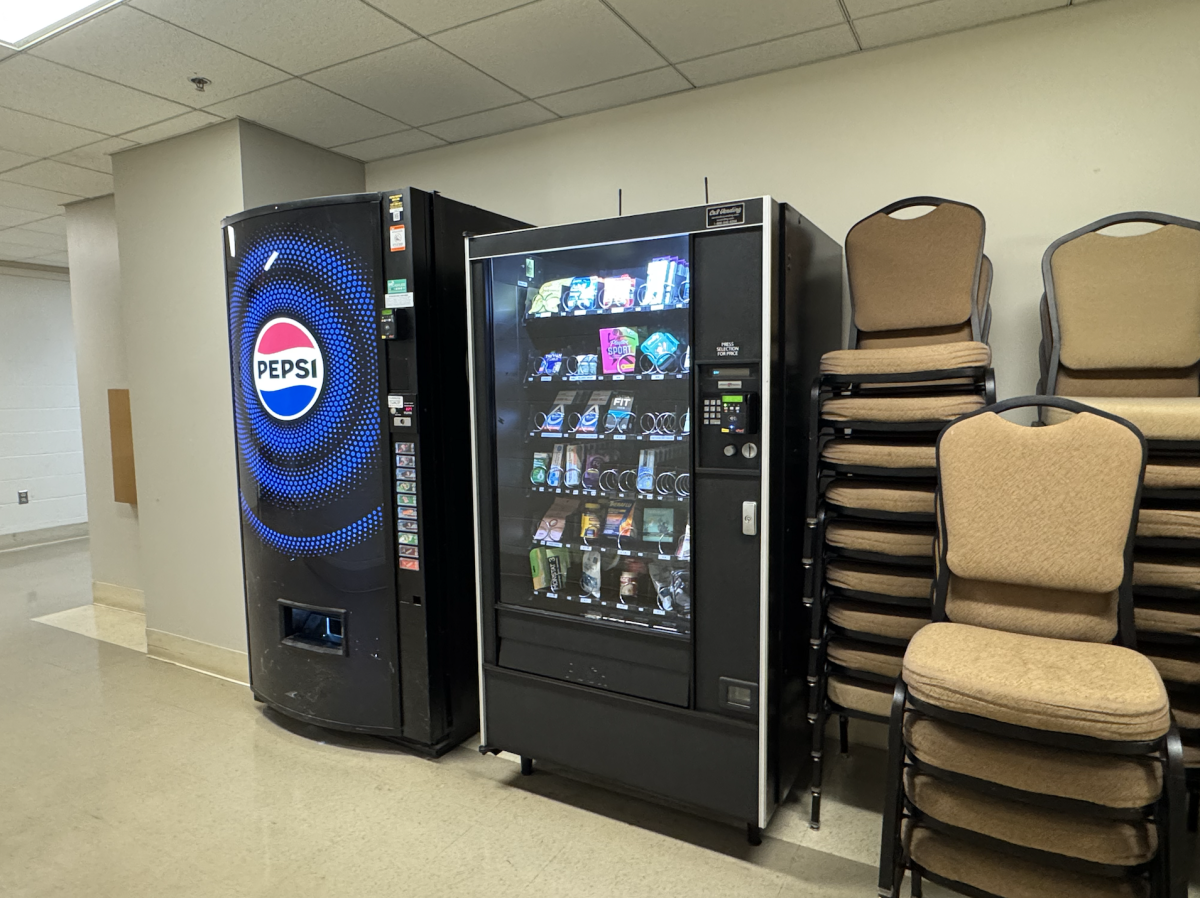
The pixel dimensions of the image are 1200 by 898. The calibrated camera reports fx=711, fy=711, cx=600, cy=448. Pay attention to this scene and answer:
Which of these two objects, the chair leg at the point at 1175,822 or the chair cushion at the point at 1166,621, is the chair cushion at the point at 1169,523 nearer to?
the chair cushion at the point at 1166,621

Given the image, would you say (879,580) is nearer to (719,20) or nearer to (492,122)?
(719,20)

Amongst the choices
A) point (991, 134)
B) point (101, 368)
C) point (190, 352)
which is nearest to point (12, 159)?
point (101, 368)

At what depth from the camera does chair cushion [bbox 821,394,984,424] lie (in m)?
2.08

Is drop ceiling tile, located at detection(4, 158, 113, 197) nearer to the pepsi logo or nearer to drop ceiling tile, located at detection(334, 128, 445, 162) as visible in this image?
drop ceiling tile, located at detection(334, 128, 445, 162)

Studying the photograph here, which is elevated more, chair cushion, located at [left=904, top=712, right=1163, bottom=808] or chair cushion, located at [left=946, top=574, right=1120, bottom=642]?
chair cushion, located at [left=946, top=574, right=1120, bottom=642]

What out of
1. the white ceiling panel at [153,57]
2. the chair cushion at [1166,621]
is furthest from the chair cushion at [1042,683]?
the white ceiling panel at [153,57]

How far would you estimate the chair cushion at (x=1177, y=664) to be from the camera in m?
1.88

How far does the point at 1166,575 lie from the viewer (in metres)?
1.86

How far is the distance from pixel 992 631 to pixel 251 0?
116 inches

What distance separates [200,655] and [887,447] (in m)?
3.54

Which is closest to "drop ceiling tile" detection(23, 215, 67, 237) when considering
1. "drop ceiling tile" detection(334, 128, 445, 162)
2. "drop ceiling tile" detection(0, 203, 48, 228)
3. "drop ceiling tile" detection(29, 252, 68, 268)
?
"drop ceiling tile" detection(0, 203, 48, 228)

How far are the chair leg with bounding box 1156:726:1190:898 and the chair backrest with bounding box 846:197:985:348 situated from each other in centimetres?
134

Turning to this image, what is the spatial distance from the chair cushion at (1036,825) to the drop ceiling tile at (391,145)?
3.43 metres

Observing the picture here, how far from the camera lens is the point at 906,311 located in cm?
244
